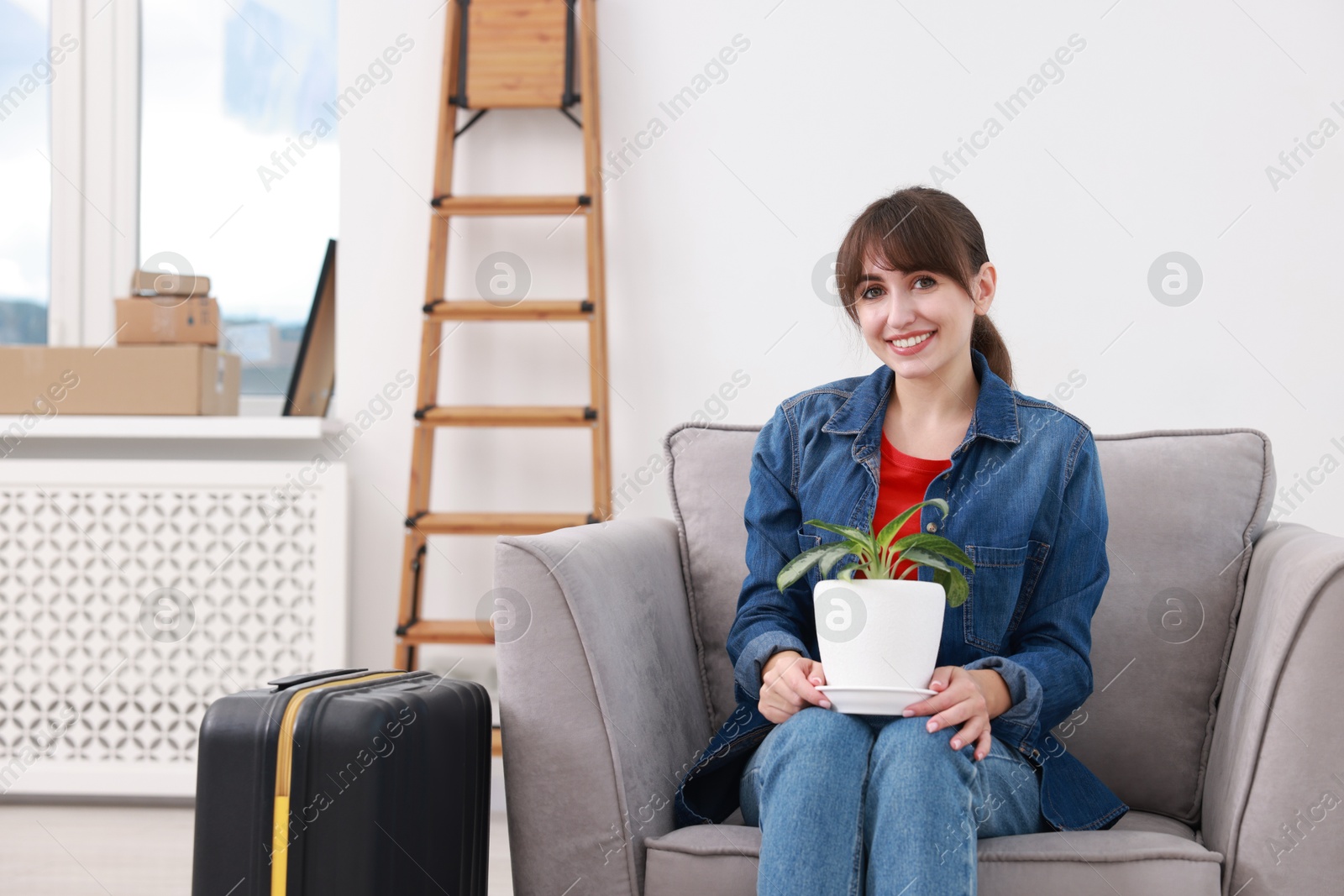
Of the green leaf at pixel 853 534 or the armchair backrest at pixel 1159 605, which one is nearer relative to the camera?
the green leaf at pixel 853 534

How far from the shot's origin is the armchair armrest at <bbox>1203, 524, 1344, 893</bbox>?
1063 mm

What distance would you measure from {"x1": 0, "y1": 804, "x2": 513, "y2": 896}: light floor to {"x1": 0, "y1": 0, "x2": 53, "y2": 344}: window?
1218 mm

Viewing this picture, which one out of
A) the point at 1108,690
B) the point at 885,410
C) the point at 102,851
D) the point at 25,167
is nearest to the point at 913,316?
the point at 885,410

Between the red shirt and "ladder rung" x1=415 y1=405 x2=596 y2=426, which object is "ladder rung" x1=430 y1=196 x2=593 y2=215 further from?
the red shirt

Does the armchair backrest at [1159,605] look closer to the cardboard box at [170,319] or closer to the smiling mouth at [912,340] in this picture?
the smiling mouth at [912,340]

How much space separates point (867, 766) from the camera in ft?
3.45

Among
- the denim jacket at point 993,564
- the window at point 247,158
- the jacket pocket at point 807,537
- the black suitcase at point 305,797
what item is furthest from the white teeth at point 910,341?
the window at point 247,158

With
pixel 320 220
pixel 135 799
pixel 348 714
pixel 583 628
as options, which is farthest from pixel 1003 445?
pixel 135 799

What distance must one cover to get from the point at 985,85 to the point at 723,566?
1.40m

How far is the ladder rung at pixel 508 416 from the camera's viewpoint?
7.63ft

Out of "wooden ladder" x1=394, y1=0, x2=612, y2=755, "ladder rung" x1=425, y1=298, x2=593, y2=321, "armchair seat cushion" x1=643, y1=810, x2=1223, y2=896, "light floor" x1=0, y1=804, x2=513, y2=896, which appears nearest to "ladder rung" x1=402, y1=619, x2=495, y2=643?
"wooden ladder" x1=394, y1=0, x2=612, y2=755

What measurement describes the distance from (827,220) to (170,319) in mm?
1521

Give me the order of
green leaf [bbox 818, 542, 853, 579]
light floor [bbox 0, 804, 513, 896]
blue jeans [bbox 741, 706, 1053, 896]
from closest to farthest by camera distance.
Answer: blue jeans [bbox 741, 706, 1053, 896], green leaf [bbox 818, 542, 853, 579], light floor [bbox 0, 804, 513, 896]

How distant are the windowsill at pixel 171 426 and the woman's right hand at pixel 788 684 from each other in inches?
62.0
